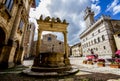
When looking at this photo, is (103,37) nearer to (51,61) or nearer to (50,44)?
(51,61)

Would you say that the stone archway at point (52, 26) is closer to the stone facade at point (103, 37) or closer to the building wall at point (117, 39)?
the stone facade at point (103, 37)

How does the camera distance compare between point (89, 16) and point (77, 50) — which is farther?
point (77, 50)

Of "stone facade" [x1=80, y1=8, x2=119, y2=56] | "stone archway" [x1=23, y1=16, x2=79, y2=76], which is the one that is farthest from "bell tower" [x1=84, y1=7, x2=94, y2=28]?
"stone archway" [x1=23, y1=16, x2=79, y2=76]

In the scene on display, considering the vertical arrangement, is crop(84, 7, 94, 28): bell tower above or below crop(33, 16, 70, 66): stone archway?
above

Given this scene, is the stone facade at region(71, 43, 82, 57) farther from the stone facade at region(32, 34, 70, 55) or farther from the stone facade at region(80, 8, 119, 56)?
the stone facade at region(80, 8, 119, 56)

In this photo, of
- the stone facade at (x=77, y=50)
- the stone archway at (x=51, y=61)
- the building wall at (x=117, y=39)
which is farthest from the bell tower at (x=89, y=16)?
the stone archway at (x=51, y=61)

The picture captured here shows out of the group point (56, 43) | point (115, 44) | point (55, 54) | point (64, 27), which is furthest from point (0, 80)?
point (56, 43)

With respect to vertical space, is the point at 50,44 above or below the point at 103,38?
above

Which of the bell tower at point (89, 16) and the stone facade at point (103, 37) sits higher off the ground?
the bell tower at point (89, 16)

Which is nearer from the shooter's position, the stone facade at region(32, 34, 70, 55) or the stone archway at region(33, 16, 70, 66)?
the stone archway at region(33, 16, 70, 66)

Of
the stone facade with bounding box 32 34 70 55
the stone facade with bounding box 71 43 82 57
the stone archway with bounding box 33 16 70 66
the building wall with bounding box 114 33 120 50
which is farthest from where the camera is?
the stone facade with bounding box 71 43 82 57

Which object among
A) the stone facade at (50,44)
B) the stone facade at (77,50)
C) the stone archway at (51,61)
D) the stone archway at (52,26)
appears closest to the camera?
the stone archway at (51,61)

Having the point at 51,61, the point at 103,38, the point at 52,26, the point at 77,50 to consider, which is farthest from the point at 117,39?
the point at 77,50

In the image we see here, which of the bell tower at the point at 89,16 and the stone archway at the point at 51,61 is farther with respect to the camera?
the bell tower at the point at 89,16
